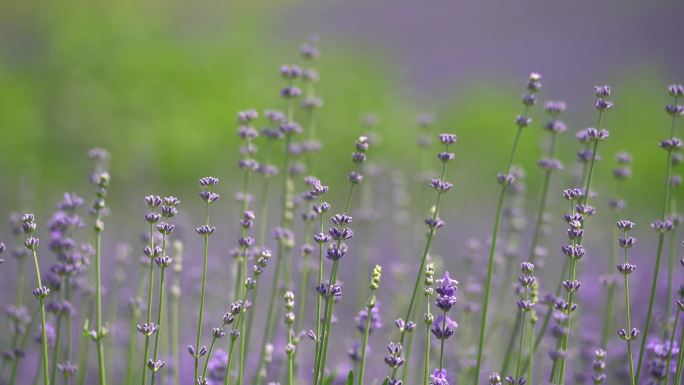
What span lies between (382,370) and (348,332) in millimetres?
1191

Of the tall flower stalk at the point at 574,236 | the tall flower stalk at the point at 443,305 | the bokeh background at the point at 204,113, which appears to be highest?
the bokeh background at the point at 204,113

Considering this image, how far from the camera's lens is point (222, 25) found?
17.8m

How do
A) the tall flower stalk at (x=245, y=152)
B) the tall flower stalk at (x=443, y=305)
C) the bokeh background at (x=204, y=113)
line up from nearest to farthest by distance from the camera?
the tall flower stalk at (x=443, y=305)
the tall flower stalk at (x=245, y=152)
the bokeh background at (x=204, y=113)

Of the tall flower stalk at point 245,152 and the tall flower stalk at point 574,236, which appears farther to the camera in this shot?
the tall flower stalk at point 245,152

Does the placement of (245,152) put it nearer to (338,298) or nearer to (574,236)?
(338,298)

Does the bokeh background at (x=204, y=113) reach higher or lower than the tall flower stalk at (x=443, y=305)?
higher

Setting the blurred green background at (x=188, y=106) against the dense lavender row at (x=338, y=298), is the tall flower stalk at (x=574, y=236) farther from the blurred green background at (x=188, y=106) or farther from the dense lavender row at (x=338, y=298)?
the blurred green background at (x=188, y=106)

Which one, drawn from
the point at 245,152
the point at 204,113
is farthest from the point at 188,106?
the point at 245,152

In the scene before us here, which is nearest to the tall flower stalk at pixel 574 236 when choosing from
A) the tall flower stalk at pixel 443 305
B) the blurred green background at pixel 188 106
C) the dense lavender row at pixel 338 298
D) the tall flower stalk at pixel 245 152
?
the dense lavender row at pixel 338 298

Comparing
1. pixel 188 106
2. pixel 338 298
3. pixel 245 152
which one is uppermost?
pixel 188 106

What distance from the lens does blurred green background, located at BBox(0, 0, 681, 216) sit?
11047 mm

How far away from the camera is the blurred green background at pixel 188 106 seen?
36.2 ft

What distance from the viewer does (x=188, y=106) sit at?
12602mm

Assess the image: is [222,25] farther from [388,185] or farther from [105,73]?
[388,185]
